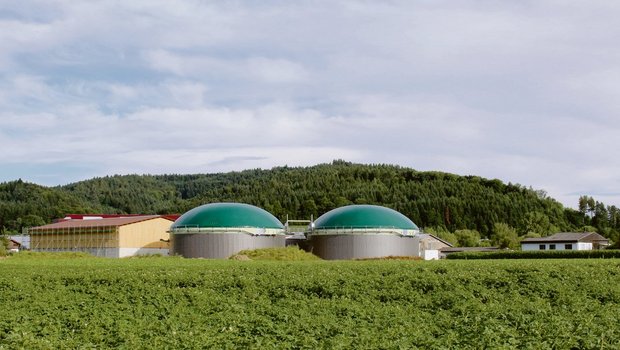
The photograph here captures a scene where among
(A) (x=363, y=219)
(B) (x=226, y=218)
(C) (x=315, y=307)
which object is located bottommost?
(C) (x=315, y=307)

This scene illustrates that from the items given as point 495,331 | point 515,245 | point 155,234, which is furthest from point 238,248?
point 515,245

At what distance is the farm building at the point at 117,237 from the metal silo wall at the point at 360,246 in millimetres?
22773

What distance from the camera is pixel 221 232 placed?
54.2 metres

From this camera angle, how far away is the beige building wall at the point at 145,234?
230ft

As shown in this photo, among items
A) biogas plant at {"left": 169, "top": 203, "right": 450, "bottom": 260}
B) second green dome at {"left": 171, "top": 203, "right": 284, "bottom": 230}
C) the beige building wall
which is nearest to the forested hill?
the beige building wall

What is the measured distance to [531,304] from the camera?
19.7 meters

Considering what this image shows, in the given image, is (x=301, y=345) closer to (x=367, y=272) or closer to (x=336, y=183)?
(x=367, y=272)

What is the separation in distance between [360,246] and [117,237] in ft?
94.4

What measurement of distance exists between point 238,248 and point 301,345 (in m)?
41.2

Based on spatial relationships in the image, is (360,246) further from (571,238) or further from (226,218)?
(571,238)

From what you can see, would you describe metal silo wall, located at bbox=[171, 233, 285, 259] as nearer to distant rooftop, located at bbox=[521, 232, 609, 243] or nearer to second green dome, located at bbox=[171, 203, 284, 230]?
second green dome, located at bbox=[171, 203, 284, 230]

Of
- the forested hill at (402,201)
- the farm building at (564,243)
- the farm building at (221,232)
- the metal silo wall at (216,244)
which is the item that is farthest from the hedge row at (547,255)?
the forested hill at (402,201)

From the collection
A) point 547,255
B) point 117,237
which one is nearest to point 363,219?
point 547,255

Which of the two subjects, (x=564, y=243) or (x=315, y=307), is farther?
(x=564, y=243)
